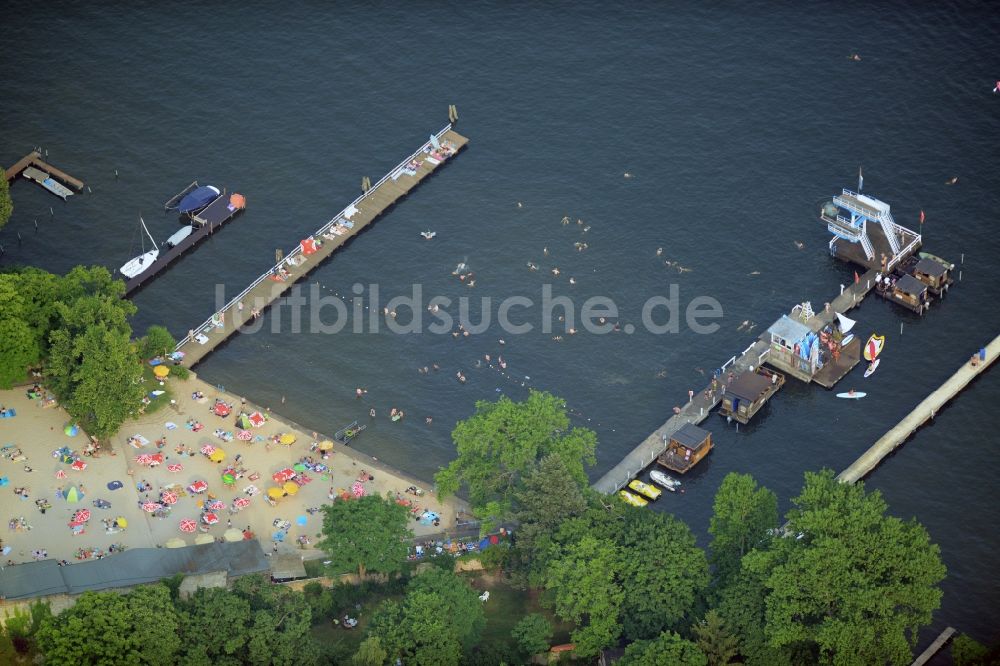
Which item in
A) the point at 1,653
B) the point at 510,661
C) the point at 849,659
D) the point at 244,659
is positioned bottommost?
the point at 1,653

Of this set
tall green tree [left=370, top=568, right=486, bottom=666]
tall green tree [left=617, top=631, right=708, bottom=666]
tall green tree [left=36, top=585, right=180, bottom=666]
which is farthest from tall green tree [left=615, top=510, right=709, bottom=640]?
tall green tree [left=36, top=585, right=180, bottom=666]

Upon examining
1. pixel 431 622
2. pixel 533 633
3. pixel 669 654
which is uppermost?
pixel 669 654

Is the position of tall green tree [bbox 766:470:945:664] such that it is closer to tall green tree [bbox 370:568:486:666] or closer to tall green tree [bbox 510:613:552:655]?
tall green tree [bbox 510:613:552:655]

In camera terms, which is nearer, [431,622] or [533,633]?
[431,622]

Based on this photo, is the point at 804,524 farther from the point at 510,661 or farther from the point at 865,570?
the point at 510,661

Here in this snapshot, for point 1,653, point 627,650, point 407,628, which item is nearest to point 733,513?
point 627,650

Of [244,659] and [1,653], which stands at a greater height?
[244,659]

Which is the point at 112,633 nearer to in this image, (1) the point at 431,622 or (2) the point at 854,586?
(1) the point at 431,622

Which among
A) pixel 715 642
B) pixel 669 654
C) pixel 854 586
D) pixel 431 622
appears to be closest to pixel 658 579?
pixel 715 642
